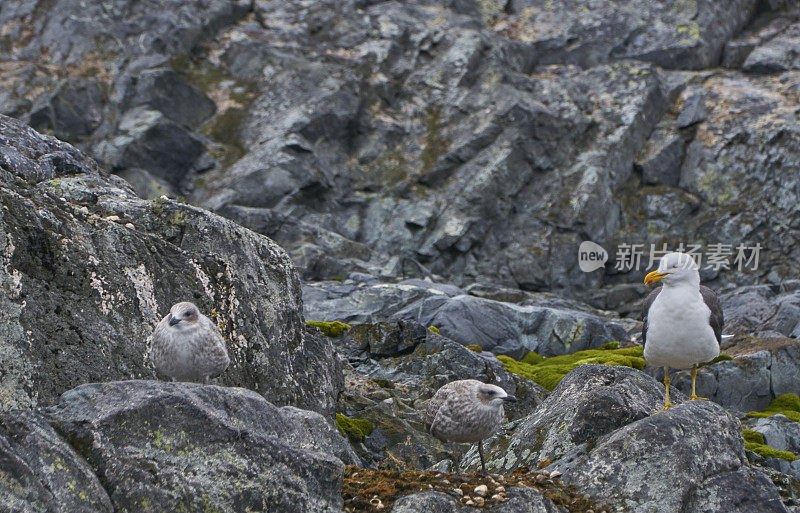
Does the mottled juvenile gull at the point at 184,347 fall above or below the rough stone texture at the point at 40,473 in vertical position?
above

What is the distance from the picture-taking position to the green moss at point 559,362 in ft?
90.2

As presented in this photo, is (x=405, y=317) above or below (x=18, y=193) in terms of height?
below

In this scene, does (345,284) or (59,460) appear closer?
(59,460)

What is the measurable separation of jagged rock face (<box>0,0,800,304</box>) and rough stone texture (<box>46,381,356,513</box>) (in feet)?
→ 137

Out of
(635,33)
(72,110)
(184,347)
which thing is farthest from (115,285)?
(635,33)

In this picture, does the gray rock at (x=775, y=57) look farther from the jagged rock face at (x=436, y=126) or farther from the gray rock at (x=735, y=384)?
the gray rock at (x=735, y=384)

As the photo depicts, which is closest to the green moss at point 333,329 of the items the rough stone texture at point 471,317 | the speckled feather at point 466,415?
the rough stone texture at point 471,317

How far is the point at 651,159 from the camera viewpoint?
209 feet

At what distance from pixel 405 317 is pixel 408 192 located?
2843cm

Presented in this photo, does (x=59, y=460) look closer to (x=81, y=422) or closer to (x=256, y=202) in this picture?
(x=81, y=422)

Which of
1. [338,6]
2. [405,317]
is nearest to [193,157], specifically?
[338,6]

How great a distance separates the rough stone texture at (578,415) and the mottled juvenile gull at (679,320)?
1056mm

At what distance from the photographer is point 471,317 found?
34.3 meters

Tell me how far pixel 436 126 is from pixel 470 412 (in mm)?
55853
